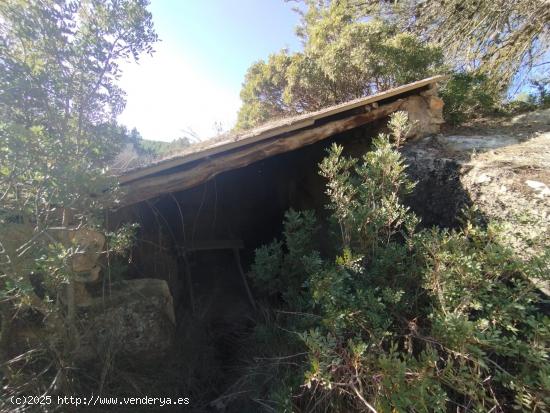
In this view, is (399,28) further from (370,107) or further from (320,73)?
(370,107)

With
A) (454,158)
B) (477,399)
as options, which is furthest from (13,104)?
(454,158)

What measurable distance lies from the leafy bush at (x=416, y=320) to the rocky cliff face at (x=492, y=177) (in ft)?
0.87

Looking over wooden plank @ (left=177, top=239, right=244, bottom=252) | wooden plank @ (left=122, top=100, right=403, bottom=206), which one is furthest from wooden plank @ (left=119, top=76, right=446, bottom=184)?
wooden plank @ (left=177, top=239, right=244, bottom=252)

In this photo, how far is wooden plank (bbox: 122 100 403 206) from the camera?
300cm

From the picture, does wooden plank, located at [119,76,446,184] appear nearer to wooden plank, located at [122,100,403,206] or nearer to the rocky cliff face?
wooden plank, located at [122,100,403,206]

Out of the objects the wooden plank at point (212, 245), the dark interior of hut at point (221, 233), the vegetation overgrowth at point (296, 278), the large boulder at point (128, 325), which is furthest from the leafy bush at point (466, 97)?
the large boulder at point (128, 325)

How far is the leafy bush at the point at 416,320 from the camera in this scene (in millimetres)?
1908

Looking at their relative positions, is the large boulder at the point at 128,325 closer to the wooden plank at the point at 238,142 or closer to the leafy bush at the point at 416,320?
the wooden plank at the point at 238,142

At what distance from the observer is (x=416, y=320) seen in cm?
245

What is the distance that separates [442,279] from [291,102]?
282 inches

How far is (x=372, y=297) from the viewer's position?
2.40 meters

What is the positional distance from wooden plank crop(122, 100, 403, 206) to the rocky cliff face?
4.11 ft

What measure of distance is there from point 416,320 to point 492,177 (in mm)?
1691

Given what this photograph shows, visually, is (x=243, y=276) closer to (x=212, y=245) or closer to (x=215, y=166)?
(x=212, y=245)
